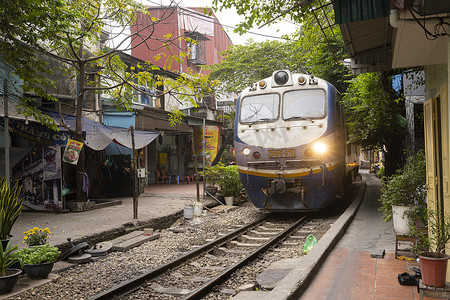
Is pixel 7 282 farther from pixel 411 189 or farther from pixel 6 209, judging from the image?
pixel 411 189

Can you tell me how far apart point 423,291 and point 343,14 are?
3263 mm

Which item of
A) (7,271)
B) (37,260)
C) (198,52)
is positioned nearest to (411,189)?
(37,260)

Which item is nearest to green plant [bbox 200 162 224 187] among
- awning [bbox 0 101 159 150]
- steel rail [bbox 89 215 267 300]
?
awning [bbox 0 101 159 150]

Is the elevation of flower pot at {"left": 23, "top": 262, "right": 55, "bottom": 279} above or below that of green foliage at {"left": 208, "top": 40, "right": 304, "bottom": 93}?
below

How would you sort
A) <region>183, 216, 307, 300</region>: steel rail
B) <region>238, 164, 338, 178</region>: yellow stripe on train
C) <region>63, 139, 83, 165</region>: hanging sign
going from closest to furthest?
<region>183, 216, 307, 300</region>: steel rail, <region>238, 164, 338, 178</region>: yellow stripe on train, <region>63, 139, 83, 165</region>: hanging sign

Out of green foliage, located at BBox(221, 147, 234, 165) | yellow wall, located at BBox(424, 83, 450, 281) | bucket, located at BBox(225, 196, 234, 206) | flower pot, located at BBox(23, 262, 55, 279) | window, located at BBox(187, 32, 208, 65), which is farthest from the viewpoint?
green foliage, located at BBox(221, 147, 234, 165)

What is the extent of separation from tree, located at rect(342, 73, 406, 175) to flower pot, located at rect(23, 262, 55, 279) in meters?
8.85

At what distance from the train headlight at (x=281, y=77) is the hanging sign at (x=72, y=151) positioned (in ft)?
18.7

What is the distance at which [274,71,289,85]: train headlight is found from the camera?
33.7 feet

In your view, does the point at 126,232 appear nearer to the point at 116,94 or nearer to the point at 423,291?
the point at 116,94

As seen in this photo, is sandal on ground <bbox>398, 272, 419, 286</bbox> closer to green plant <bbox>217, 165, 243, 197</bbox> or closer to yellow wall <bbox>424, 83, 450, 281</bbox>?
yellow wall <bbox>424, 83, 450, 281</bbox>

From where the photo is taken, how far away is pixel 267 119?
10094 mm

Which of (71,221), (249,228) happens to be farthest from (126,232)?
(249,228)

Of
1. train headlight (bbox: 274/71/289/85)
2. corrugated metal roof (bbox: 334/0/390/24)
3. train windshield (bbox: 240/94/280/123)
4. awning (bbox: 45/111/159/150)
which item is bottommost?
awning (bbox: 45/111/159/150)
